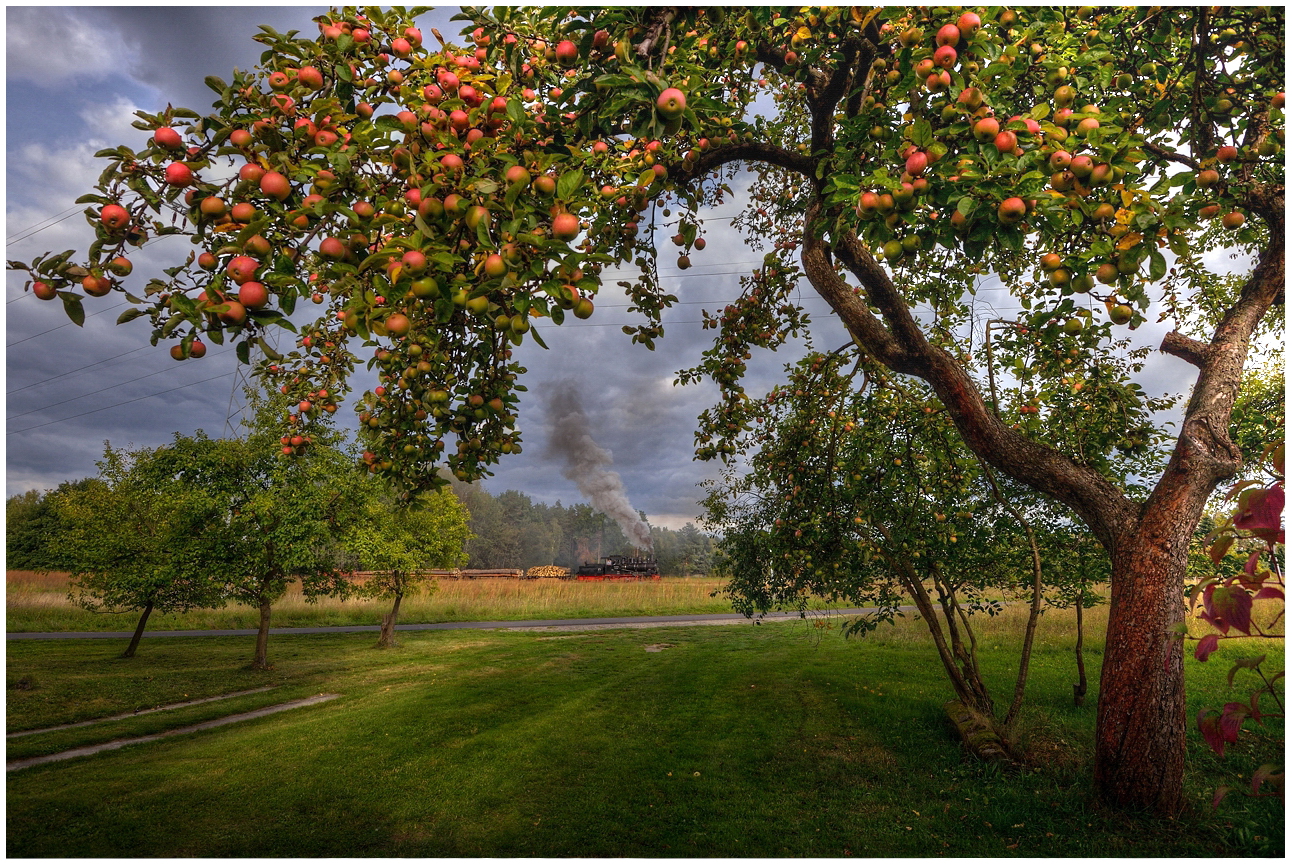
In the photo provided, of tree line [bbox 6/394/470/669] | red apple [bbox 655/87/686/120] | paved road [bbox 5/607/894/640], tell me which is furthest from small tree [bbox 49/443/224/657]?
red apple [bbox 655/87/686/120]

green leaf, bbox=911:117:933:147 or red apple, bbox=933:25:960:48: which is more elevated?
red apple, bbox=933:25:960:48

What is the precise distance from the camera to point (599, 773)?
20.2 ft

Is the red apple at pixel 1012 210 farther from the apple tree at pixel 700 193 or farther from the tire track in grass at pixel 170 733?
the tire track in grass at pixel 170 733

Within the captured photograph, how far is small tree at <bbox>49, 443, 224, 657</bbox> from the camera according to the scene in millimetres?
11359

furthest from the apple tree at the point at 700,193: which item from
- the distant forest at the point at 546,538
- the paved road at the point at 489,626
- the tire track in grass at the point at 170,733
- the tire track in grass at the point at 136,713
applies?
the distant forest at the point at 546,538

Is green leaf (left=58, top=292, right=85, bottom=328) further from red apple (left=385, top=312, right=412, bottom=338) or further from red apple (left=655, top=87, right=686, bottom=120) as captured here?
red apple (left=655, top=87, right=686, bottom=120)

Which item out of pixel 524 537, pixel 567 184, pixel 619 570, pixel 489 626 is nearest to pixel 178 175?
pixel 567 184

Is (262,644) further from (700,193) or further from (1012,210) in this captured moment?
(1012,210)

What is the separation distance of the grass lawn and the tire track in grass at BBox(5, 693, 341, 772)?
5.47 m

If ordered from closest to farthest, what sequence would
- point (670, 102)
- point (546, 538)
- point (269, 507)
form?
point (670, 102), point (269, 507), point (546, 538)

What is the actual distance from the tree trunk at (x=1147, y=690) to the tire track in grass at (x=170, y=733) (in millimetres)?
10599

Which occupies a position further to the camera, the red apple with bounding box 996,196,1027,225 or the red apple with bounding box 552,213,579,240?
the red apple with bounding box 996,196,1027,225

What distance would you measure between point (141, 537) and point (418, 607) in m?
14.0

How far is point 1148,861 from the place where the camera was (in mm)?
3104
